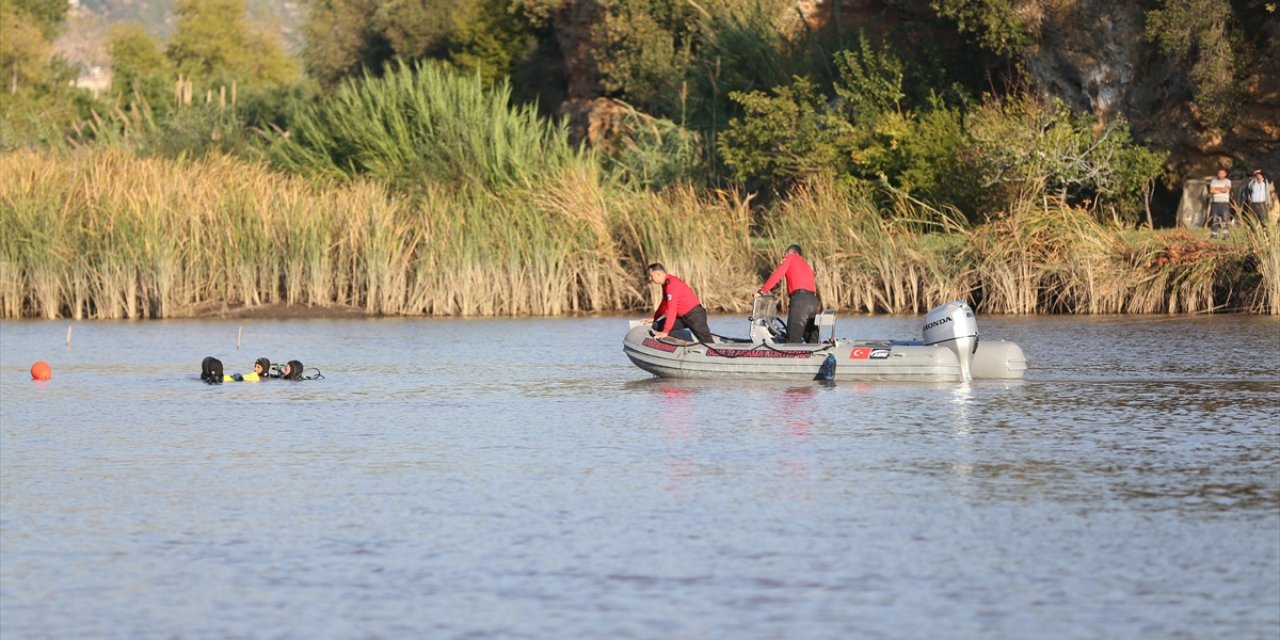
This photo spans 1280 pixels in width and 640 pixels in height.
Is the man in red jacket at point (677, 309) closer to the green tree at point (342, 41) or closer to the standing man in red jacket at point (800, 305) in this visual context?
the standing man in red jacket at point (800, 305)

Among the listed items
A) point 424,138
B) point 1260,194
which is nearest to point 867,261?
point 1260,194

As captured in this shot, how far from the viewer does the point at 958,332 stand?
18.5 meters

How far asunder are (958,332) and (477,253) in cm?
1339

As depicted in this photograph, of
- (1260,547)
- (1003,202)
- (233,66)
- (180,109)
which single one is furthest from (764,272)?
(233,66)

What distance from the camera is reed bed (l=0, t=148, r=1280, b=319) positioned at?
97.2 ft

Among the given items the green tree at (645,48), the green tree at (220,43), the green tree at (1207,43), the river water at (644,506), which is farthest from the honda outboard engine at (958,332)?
the green tree at (220,43)

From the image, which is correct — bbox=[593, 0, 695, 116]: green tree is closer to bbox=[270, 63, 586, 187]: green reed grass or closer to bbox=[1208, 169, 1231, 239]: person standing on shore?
bbox=[270, 63, 586, 187]: green reed grass

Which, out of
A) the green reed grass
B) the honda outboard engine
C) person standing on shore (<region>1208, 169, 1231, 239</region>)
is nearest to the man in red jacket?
the honda outboard engine

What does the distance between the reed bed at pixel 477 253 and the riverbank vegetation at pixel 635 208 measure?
0.05 m

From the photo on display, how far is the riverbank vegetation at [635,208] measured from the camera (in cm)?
2988

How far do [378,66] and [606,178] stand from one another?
29915 millimetres

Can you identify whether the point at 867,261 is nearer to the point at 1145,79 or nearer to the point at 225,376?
the point at 1145,79

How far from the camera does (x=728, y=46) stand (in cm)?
4353

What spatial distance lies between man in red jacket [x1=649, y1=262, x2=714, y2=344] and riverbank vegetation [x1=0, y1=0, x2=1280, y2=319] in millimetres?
10274
